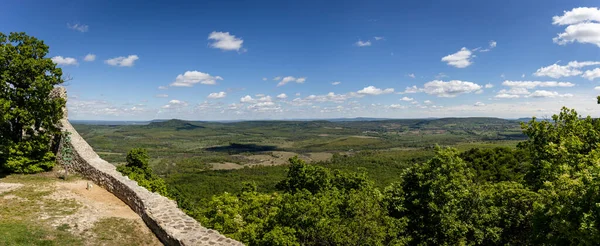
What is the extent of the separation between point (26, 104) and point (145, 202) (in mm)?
12270

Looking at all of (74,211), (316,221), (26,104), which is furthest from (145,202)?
(26,104)

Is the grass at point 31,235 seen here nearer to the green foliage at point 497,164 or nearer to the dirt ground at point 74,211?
the dirt ground at point 74,211

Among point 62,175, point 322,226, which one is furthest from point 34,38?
point 322,226

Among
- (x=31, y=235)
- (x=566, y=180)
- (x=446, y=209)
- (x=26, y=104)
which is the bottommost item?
(x=446, y=209)

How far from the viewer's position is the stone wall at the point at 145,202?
37.7ft

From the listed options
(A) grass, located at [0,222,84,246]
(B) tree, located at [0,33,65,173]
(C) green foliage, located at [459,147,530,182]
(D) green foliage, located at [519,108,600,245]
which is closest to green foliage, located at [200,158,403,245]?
(D) green foliage, located at [519,108,600,245]

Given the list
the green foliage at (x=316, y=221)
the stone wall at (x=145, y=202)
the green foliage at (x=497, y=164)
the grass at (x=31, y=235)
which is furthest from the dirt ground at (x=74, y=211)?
the green foliage at (x=497, y=164)

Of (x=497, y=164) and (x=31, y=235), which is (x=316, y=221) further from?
(x=497, y=164)

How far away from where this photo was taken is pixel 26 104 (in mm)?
19609

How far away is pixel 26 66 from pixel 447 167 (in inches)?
1089

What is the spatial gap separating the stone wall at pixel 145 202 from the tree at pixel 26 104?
4.66 ft

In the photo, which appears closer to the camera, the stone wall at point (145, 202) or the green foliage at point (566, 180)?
the green foliage at point (566, 180)

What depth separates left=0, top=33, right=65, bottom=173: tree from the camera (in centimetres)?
1909

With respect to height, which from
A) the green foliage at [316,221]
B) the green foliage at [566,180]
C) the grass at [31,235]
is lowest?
the green foliage at [316,221]
